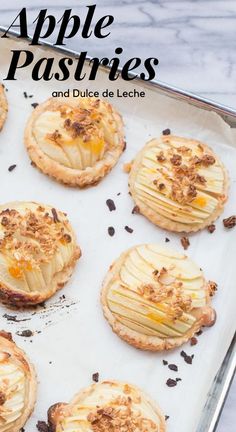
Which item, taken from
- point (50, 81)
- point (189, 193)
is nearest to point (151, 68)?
point (50, 81)

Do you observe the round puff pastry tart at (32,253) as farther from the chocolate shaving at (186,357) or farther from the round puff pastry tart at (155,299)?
the chocolate shaving at (186,357)

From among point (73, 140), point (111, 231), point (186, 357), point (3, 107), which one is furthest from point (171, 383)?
point (3, 107)

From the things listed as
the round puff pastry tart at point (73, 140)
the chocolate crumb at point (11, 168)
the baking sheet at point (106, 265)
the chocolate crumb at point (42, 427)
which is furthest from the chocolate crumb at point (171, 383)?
the chocolate crumb at point (11, 168)

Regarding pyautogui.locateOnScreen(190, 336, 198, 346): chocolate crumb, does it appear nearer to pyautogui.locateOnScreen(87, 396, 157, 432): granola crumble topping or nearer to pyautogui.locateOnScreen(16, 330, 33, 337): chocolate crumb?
pyautogui.locateOnScreen(87, 396, 157, 432): granola crumble topping

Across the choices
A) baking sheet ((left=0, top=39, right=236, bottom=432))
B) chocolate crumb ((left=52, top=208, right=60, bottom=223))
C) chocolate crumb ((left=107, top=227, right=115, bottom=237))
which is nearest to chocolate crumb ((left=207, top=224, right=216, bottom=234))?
baking sheet ((left=0, top=39, right=236, bottom=432))

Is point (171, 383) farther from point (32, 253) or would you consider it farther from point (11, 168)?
point (11, 168)
